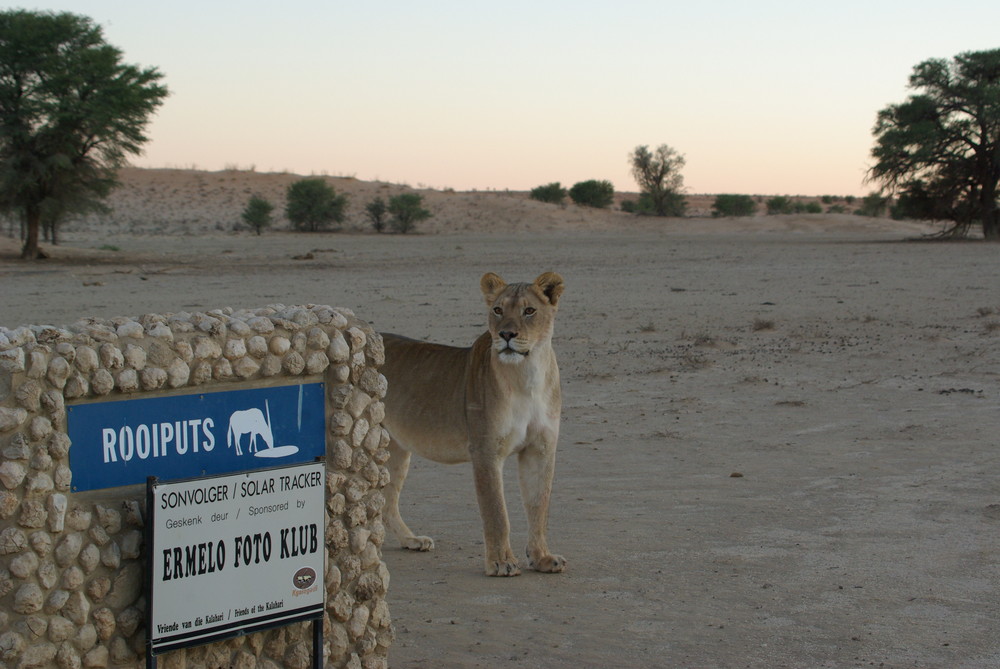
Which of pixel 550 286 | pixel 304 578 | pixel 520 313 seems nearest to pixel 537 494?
pixel 520 313

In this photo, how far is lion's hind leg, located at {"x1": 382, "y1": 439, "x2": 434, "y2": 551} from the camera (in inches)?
277

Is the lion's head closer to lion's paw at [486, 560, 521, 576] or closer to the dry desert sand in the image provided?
lion's paw at [486, 560, 521, 576]

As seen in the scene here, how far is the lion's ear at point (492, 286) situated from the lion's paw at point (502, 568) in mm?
1474

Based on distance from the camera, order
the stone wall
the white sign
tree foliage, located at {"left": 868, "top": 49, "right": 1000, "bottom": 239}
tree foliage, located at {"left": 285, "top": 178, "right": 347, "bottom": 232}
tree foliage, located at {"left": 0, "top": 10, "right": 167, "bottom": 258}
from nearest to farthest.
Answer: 1. the stone wall
2. the white sign
3. tree foliage, located at {"left": 0, "top": 10, "right": 167, "bottom": 258}
4. tree foliage, located at {"left": 868, "top": 49, "right": 1000, "bottom": 239}
5. tree foliage, located at {"left": 285, "top": 178, "right": 347, "bottom": 232}

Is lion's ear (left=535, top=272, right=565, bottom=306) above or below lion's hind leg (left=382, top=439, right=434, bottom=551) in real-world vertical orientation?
above

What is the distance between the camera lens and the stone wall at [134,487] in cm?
365

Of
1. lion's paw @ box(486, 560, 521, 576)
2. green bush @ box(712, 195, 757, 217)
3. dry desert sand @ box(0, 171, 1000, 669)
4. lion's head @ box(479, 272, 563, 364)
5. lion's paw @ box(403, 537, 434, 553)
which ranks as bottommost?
lion's paw @ box(403, 537, 434, 553)

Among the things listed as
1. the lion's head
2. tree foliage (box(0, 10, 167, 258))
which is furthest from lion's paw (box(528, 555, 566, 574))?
tree foliage (box(0, 10, 167, 258))

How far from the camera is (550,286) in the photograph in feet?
22.1

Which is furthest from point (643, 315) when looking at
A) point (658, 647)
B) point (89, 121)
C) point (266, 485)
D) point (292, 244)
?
point (292, 244)

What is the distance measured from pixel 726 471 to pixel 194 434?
18.0 ft

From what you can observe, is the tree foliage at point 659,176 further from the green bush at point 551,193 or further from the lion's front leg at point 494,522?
the lion's front leg at point 494,522

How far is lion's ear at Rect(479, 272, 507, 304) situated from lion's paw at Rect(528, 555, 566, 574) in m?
1.48

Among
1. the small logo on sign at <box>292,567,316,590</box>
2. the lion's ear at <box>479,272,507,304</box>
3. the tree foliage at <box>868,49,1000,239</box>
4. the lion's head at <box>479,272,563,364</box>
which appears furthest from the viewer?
the tree foliage at <box>868,49,1000,239</box>
